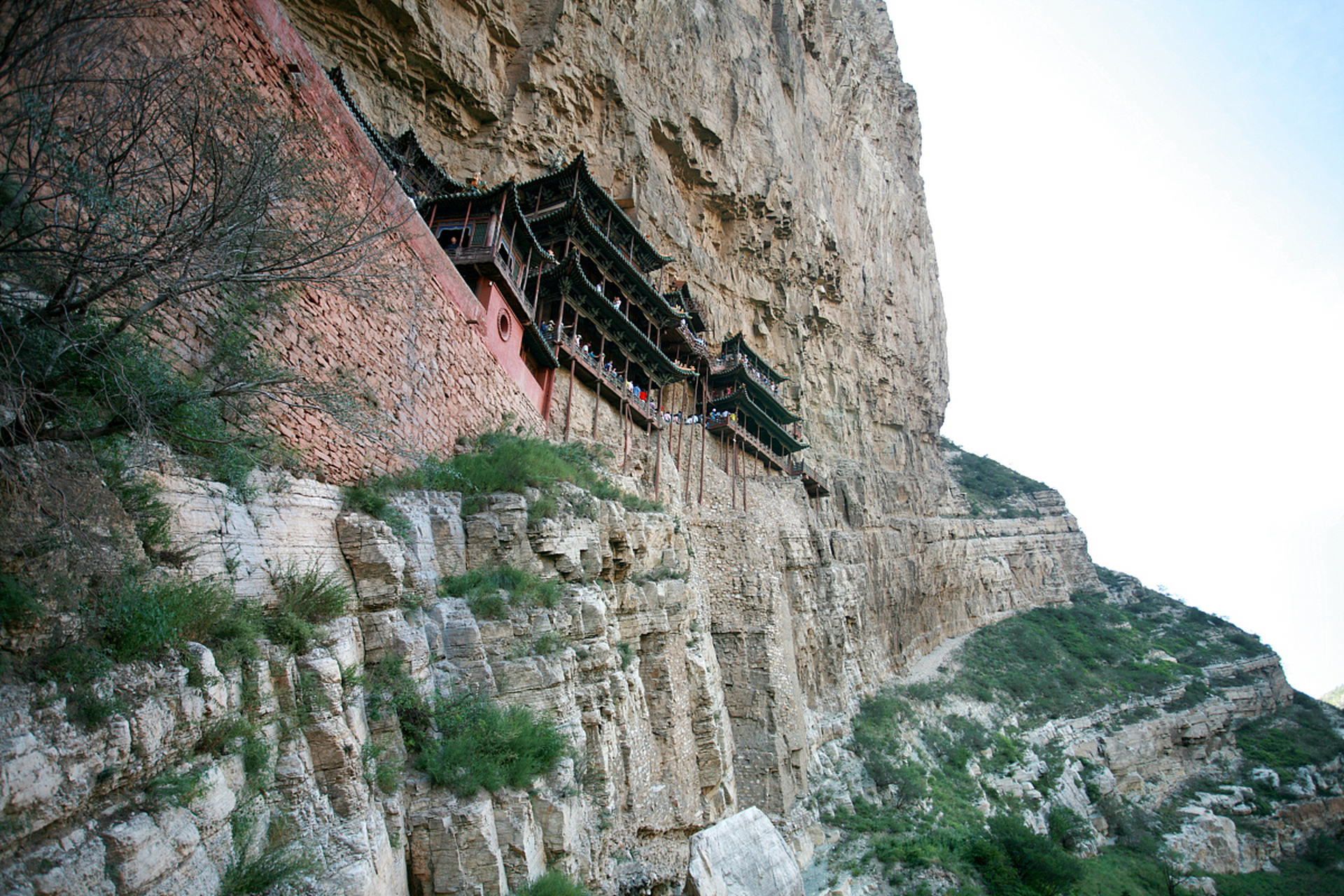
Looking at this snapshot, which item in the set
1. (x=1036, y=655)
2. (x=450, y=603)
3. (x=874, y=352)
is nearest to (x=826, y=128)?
(x=874, y=352)

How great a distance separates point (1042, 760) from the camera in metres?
25.3

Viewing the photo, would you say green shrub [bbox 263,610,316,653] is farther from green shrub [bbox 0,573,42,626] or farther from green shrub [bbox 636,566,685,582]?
green shrub [bbox 636,566,685,582]

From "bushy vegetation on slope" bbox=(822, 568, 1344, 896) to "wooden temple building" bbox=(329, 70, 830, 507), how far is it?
10.1 meters

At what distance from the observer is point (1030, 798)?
72.4 ft

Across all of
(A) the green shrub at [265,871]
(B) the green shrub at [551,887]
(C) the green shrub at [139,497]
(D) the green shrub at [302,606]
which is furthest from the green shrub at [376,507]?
(B) the green shrub at [551,887]

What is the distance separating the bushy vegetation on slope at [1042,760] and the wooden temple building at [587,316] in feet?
33.2

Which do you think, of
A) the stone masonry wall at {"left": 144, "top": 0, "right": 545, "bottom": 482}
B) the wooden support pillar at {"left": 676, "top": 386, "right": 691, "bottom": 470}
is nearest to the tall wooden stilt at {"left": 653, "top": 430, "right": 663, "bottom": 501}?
the wooden support pillar at {"left": 676, "top": 386, "right": 691, "bottom": 470}

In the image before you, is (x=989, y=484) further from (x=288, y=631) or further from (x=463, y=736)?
(x=288, y=631)

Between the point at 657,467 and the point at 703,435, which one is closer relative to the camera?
the point at 657,467

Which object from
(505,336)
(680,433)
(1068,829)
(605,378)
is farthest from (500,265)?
(1068,829)

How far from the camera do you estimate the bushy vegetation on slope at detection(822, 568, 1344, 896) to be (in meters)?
16.2

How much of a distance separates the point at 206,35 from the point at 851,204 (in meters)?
31.8

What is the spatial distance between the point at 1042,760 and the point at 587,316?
2573 centimetres

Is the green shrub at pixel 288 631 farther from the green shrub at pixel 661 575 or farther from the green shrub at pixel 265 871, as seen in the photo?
the green shrub at pixel 661 575
